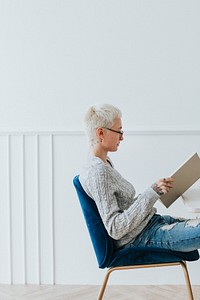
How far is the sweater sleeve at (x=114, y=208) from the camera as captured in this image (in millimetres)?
2281

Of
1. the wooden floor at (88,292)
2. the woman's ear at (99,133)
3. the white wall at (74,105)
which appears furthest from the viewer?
the white wall at (74,105)

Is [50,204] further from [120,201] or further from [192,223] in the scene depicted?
[192,223]

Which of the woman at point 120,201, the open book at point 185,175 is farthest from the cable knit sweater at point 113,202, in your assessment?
the open book at point 185,175

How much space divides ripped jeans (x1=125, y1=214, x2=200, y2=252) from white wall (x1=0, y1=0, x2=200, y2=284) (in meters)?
0.84

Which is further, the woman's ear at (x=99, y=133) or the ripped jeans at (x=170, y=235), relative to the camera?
the woman's ear at (x=99, y=133)

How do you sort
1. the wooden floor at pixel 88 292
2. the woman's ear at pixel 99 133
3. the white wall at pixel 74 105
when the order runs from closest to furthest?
1. the woman's ear at pixel 99 133
2. the wooden floor at pixel 88 292
3. the white wall at pixel 74 105

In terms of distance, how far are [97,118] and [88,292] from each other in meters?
1.18

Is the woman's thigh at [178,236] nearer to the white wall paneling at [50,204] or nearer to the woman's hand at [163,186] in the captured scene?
the woman's hand at [163,186]

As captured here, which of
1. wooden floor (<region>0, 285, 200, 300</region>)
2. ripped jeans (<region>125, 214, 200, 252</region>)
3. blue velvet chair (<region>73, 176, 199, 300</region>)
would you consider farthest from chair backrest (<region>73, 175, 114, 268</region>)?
wooden floor (<region>0, 285, 200, 300</region>)

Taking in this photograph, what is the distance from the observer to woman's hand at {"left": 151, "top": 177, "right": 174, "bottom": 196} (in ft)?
7.57

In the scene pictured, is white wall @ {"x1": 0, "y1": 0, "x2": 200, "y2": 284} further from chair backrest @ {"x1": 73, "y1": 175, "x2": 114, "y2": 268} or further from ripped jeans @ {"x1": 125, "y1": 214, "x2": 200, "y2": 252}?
chair backrest @ {"x1": 73, "y1": 175, "x2": 114, "y2": 268}

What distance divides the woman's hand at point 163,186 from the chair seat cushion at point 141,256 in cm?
24

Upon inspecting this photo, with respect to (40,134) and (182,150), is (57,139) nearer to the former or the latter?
(40,134)

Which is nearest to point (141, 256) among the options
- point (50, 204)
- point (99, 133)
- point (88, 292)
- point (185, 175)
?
point (185, 175)
